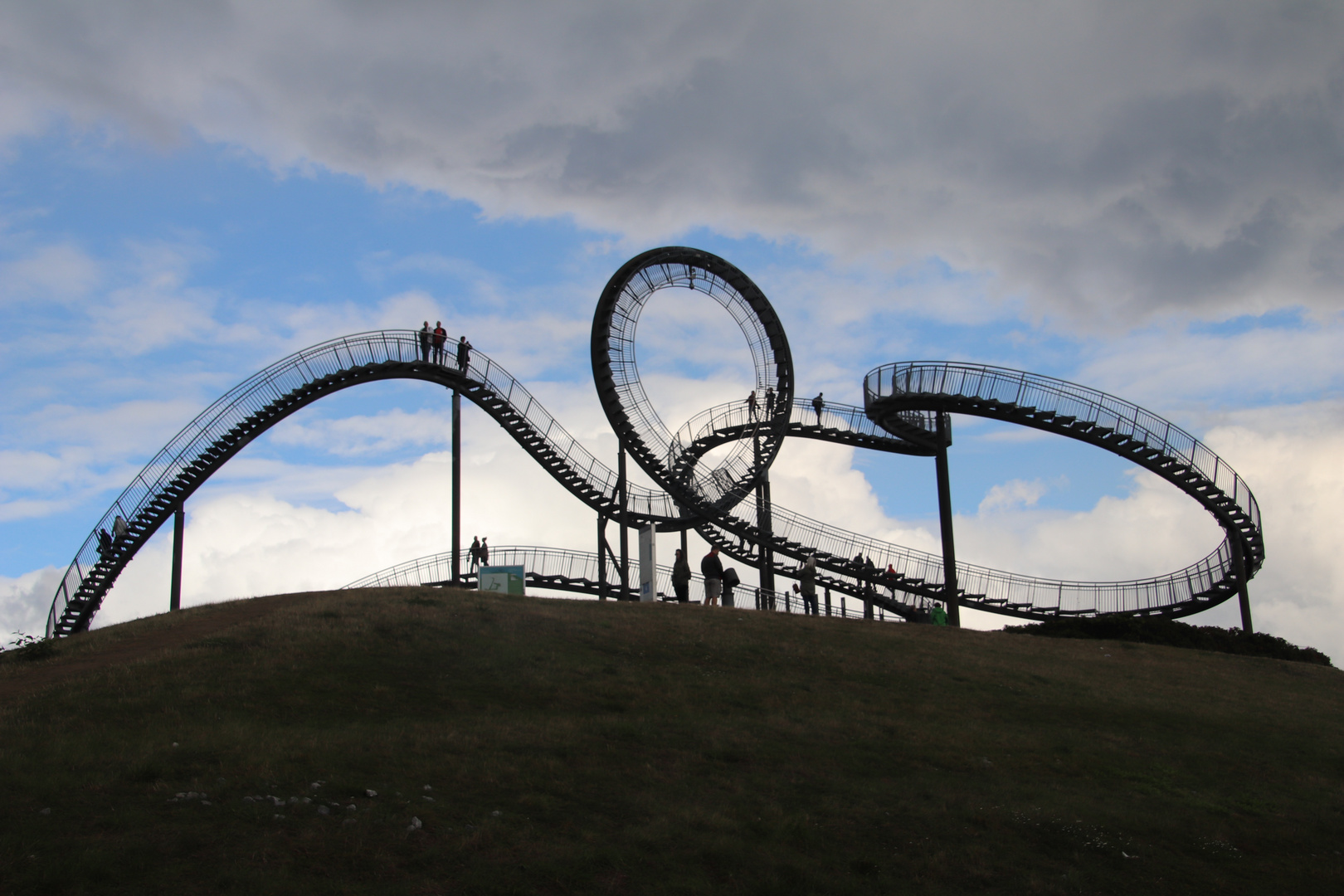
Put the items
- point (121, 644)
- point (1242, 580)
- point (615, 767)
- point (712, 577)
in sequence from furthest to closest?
point (1242, 580) → point (712, 577) → point (121, 644) → point (615, 767)

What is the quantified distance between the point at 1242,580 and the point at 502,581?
25596mm

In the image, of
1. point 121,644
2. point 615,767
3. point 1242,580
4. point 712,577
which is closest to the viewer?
point 615,767

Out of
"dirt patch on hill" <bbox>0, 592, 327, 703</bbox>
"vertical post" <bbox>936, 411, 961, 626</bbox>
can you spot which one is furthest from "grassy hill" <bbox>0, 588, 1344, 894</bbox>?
"vertical post" <bbox>936, 411, 961, 626</bbox>

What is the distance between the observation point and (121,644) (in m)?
22.2

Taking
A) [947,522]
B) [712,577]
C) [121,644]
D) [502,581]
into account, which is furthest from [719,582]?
[121,644]

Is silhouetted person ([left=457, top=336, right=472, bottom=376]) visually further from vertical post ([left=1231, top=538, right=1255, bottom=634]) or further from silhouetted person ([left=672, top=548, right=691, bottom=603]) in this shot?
vertical post ([left=1231, top=538, right=1255, bottom=634])

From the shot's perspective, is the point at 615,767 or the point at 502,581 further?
the point at 502,581

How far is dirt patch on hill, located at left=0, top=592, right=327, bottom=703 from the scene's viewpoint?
18.7 m

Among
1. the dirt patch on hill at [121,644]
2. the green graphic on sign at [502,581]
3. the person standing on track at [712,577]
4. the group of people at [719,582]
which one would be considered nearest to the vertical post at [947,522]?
the group of people at [719,582]

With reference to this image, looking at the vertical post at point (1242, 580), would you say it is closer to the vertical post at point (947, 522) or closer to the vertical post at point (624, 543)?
the vertical post at point (947, 522)

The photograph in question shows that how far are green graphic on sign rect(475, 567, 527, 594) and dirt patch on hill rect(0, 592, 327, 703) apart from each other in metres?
6.08

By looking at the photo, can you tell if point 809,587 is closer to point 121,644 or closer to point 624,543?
point 624,543

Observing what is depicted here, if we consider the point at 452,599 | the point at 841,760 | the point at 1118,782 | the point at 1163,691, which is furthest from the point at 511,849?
the point at 1163,691

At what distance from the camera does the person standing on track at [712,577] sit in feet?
103
